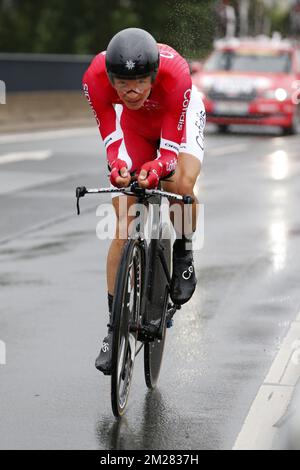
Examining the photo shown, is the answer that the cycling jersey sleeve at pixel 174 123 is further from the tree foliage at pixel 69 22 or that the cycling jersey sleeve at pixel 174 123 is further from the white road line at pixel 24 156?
the tree foliage at pixel 69 22

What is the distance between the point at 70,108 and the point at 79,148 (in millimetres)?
7334

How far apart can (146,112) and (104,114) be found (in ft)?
0.71

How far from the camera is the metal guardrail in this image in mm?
25125

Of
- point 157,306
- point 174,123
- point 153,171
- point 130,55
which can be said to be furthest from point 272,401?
point 130,55

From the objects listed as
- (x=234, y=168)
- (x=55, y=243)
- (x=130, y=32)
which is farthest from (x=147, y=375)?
(x=234, y=168)

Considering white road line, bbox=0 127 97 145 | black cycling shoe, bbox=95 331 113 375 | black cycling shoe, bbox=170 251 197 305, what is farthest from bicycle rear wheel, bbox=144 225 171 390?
white road line, bbox=0 127 97 145

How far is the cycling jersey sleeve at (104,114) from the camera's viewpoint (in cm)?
558

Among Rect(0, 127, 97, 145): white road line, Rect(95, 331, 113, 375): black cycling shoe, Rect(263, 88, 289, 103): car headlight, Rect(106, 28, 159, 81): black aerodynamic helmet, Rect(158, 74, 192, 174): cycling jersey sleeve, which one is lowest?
Rect(0, 127, 97, 145): white road line

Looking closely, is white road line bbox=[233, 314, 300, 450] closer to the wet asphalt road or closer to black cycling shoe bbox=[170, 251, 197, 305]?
the wet asphalt road

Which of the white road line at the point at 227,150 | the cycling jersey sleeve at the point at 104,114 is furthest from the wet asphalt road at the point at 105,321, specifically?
the white road line at the point at 227,150

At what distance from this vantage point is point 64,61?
94.6 feet

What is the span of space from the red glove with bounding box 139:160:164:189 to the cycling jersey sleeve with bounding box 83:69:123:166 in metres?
0.21

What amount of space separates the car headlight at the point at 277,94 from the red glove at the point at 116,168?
19.4 meters
